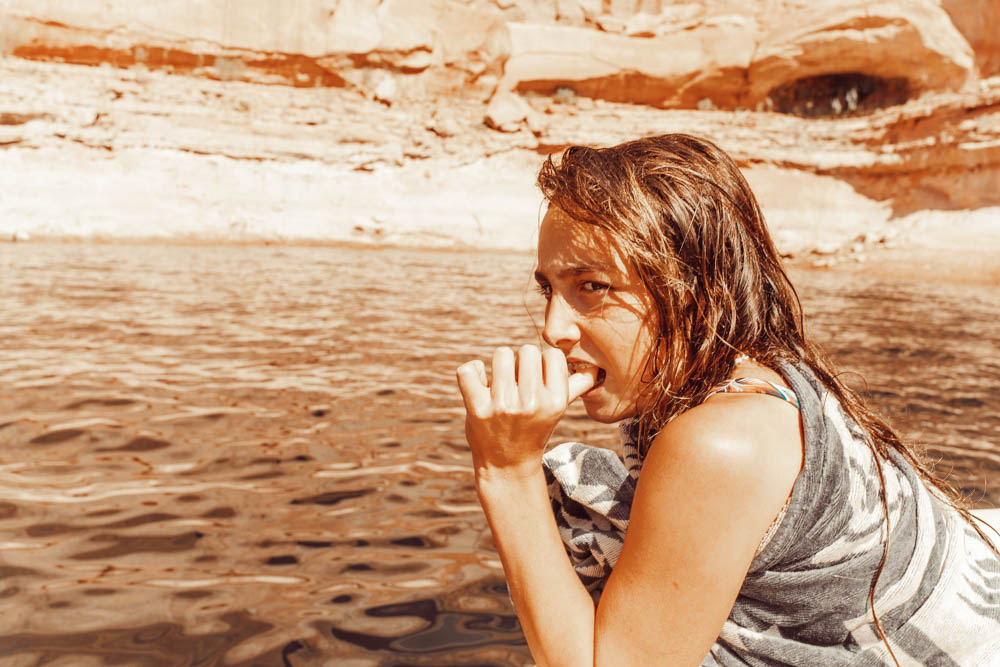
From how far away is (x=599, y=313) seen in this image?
1.44m

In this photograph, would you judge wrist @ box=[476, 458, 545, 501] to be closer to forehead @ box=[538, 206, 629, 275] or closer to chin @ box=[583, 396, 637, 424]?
chin @ box=[583, 396, 637, 424]

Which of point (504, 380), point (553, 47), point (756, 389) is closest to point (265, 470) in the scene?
point (504, 380)

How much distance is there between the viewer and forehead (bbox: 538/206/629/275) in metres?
1.41

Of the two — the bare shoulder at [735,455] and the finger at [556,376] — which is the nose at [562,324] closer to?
the finger at [556,376]

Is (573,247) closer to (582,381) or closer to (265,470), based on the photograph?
(582,381)

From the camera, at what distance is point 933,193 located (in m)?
21.0

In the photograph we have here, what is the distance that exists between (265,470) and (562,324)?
236cm

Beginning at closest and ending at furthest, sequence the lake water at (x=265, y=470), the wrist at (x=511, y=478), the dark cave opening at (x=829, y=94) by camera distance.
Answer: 1. the wrist at (x=511, y=478)
2. the lake water at (x=265, y=470)
3. the dark cave opening at (x=829, y=94)

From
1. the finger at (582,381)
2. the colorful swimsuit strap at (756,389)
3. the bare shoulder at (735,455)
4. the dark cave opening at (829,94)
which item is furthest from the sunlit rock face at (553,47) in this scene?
the bare shoulder at (735,455)

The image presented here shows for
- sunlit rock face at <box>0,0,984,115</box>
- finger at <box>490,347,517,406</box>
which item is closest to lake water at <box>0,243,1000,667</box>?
finger at <box>490,347,517,406</box>

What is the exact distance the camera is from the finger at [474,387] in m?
1.28

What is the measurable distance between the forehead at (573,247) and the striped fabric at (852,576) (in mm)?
366

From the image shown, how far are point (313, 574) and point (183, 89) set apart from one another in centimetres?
2298

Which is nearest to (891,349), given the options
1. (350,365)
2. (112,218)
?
(350,365)
